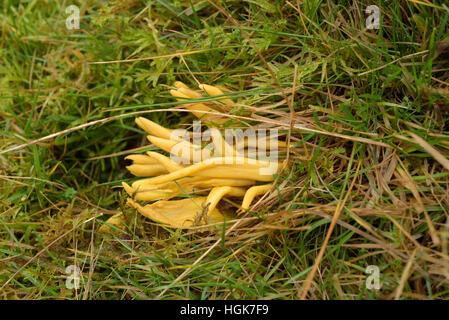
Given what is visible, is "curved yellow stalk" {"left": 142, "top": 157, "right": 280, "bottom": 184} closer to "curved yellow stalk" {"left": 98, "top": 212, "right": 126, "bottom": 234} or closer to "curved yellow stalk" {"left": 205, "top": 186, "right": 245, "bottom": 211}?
"curved yellow stalk" {"left": 205, "top": 186, "right": 245, "bottom": 211}

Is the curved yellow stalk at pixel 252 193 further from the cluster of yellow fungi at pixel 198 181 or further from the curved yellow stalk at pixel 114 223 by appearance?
the curved yellow stalk at pixel 114 223

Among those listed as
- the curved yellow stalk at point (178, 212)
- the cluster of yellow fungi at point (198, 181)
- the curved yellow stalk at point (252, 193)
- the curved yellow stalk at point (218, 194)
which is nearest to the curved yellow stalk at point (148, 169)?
the cluster of yellow fungi at point (198, 181)

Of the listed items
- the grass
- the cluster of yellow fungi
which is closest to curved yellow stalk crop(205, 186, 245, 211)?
the cluster of yellow fungi

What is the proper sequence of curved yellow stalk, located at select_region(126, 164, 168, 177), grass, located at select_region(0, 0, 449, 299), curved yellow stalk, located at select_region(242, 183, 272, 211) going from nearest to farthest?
grass, located at select_region(0, 0, 449, 299)
curved yellow stalk, located at select_region(242, 183, 272, 211)
curved yellow stalk, located at select_region(126, 164, 168, 177)

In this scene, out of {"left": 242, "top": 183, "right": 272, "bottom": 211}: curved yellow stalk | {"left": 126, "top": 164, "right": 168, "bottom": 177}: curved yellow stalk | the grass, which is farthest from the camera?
{"left": 126, "top": 164, "right": 168, "bottom": 177}: curved yellow stalk

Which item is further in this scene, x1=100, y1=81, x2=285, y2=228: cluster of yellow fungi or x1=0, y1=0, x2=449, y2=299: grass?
x1=100, y1=81, x2=285, y2=228: cluster of yellow fungi
